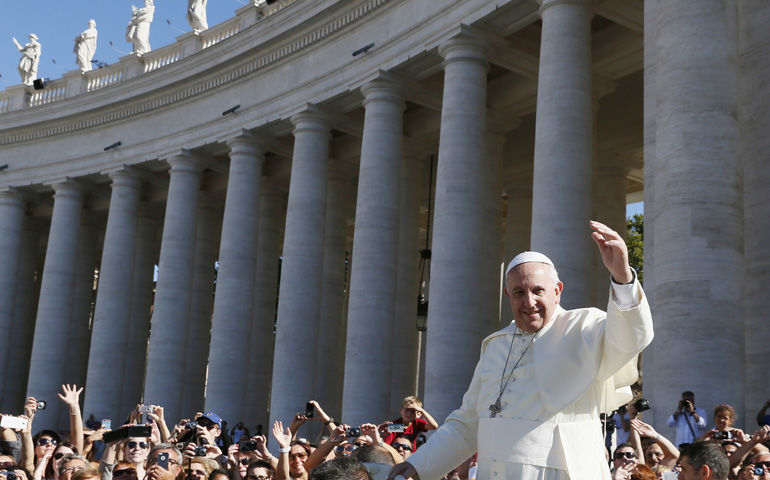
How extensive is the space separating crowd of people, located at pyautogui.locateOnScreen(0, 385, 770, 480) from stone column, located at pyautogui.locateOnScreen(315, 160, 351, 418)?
43.4 meters

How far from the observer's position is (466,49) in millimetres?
60812

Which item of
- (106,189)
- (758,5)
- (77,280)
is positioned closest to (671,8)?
(758,5)

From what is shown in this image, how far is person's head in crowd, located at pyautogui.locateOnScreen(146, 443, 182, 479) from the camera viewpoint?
22469mm

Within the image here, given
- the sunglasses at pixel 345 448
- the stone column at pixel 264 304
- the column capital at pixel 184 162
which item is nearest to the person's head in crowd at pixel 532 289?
the sunglasses at pixel 345 448

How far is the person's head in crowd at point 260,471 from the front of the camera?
79.2 ft

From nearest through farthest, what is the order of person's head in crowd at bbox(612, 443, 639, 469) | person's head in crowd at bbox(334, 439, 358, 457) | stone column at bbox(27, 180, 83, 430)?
person's head in crowd at bbox(612, 443, 639, 469) < person's head in crowd at bbox(334, 439, 358, 457) < stone column at bbox(27, 180, 83, 430)

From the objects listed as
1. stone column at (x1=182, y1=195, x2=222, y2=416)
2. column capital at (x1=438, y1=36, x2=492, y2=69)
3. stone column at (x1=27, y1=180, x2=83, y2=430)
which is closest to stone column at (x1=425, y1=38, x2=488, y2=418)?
column capital at (x1=438, y1=36, x2=492, y2=69)

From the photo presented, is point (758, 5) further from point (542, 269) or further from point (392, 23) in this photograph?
point (542, 269)

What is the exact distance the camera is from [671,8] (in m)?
42.2

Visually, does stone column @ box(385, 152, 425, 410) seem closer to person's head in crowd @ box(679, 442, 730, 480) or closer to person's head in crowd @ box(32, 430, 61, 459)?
person's head in crowd @ box(32, 430, 61, 459)

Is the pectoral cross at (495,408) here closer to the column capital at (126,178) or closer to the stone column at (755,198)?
the stone column at (755,198)

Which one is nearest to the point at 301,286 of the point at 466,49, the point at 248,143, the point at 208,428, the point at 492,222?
the point at 492,222

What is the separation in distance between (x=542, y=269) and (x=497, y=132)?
5964 cm

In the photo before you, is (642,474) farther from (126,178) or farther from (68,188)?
(68,188)
